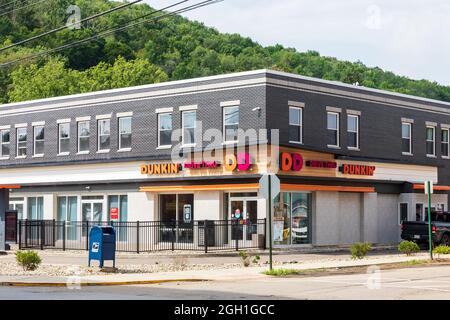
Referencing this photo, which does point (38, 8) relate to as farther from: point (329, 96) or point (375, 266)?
point (375, 266)

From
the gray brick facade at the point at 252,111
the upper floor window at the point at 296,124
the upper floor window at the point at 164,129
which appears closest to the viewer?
the gray brick facade at the point at 252,111

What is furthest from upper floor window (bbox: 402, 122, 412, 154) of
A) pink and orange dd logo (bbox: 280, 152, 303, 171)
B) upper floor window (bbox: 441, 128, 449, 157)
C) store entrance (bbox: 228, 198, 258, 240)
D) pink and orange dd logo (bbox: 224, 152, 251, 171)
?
pink and orange dd logo (bbox: 224, 152, 251, 171)

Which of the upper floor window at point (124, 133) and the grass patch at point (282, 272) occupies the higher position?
the upper floor window at point (124, 133)

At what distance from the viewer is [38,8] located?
11875 cm

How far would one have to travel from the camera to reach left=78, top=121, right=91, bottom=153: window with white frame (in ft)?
153

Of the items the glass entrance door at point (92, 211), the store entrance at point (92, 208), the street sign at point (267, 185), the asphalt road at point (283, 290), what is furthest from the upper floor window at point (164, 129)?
the asphalt road at point (283, 290)

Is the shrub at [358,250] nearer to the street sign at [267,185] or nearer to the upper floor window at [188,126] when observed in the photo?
the street sign at [267,185]

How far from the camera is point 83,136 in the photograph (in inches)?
1850

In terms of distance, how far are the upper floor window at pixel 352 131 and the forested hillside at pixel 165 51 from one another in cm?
5171

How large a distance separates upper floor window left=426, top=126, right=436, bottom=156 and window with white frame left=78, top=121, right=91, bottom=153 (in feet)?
65.1

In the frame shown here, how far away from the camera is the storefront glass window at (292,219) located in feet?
129

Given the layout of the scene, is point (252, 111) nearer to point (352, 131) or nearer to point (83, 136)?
point (352, 131)

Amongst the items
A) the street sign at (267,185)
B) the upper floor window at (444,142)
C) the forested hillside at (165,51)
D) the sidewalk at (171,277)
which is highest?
the forested hillside at (165,51)
